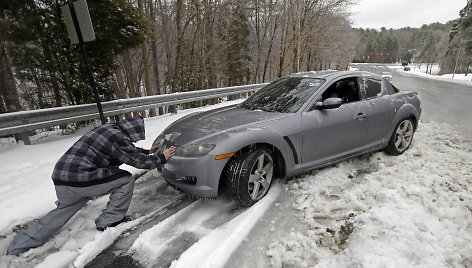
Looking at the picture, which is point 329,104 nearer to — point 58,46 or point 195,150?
point 195,150

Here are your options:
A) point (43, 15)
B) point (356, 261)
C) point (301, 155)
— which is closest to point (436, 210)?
point (356, 261)

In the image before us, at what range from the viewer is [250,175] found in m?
2.76

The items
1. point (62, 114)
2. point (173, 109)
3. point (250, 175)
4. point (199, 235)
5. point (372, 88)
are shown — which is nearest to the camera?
point (199, 235)

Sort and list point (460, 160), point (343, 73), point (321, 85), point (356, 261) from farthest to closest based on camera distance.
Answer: point (460, 160), point (343, 73), point (321, 85), point (356, 261)

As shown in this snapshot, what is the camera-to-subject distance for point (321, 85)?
3379mm

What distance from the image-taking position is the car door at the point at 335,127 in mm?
3135

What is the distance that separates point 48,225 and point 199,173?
149 centimetres

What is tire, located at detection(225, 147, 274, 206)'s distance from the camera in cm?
264

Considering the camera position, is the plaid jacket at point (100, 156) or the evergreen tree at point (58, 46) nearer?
the plaid jacket at point (100, 156)

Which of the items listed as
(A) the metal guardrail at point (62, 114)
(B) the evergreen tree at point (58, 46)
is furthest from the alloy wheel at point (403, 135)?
(B) the evergreen tree at point (58, 46)

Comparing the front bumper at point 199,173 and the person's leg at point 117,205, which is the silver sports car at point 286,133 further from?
the person's leg at point 117,205

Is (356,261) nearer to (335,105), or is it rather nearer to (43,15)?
(335,105)

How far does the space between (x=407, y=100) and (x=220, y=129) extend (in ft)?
11.4

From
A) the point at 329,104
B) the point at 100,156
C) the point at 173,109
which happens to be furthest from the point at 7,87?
the point at 329,104
